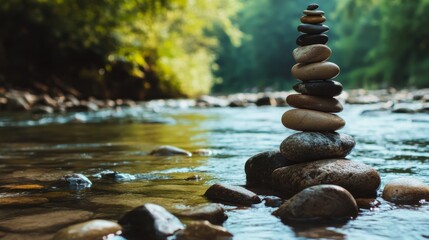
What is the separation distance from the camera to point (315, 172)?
3314mm

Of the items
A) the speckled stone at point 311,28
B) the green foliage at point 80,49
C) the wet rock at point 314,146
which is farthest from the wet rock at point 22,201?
the green foliage at point 80,49

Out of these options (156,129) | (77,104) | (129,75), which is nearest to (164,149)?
(156,129)

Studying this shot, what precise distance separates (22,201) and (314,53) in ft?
7.53

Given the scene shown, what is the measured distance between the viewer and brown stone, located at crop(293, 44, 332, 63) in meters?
3.84

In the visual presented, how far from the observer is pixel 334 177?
3238 millimetres

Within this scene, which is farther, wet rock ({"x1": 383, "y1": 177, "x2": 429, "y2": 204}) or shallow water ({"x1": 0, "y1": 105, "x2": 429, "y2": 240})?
wet rock ({"x1": 383, "y1": 177, "x2": 429, "y2": 204})

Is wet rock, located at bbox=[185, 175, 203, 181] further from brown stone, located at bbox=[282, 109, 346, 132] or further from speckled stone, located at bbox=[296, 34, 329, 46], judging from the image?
speckled stone, located at bbox=[296, 34, 329, 46]

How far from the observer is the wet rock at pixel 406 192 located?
3018mm

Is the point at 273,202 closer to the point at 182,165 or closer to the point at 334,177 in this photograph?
the point at 334,177

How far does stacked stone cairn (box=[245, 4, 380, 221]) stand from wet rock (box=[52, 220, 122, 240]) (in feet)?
2.93

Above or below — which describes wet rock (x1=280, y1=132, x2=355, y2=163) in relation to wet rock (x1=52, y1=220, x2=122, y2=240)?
above

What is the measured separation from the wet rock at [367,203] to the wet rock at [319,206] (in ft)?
0.69

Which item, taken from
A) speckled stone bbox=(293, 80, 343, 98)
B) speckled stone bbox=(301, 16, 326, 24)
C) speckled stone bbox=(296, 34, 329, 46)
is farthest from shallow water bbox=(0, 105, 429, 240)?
speckled stone bbox=(301, 16, 326, 24)

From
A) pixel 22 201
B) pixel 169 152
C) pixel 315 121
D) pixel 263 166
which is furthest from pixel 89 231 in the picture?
pixel 169 152
